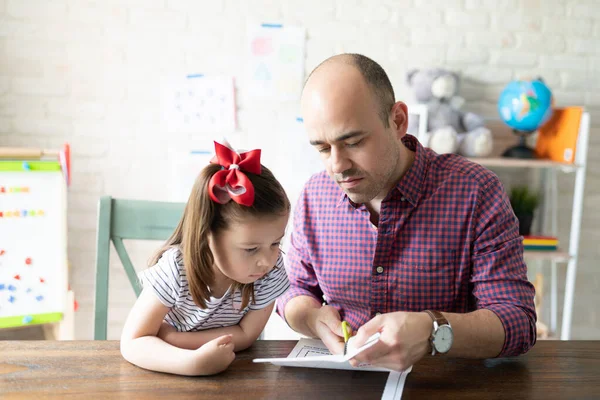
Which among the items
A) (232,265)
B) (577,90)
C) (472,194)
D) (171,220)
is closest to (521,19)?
(577,90)

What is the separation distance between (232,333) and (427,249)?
472 millimetres

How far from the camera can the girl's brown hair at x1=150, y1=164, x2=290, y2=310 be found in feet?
3.80

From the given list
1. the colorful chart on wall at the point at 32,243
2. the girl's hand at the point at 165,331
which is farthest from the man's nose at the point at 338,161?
the colorful chart on wall at the point at 32,243

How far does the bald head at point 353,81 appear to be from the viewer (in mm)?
1308

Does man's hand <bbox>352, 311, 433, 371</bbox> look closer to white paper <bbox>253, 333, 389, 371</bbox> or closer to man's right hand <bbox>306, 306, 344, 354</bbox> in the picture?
white paper <bbox>253, 333, 389, 371</bbox>

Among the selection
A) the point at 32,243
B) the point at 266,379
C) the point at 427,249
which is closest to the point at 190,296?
the point at 266,379

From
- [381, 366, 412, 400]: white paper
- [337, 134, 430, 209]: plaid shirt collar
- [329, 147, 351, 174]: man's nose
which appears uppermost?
[329, 147, 351, 174]: man's nose

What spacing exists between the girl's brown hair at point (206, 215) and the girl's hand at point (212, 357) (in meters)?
0.12

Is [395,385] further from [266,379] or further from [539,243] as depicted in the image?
[539,243]

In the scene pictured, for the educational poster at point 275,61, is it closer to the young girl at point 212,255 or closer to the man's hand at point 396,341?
the young girl at point 212,255

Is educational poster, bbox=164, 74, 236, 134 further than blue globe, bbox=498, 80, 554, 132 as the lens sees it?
Yes

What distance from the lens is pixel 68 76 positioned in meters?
2.79

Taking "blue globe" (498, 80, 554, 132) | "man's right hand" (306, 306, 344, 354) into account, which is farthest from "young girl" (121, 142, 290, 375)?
"blue globe" (498, 80, 554, 132)

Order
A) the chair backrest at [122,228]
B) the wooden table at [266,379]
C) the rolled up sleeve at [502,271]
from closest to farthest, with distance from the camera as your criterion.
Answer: the wooden table at [266,379]
the rolled up sleeve at [502,271]
the chair backrest at [122,228]
